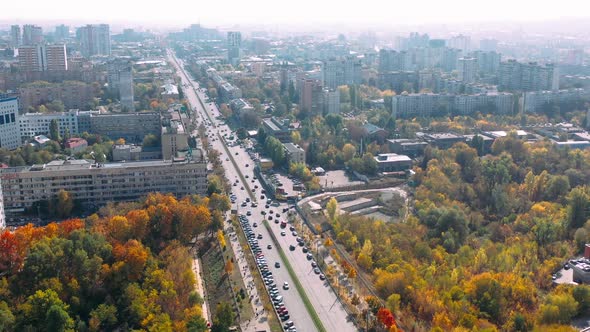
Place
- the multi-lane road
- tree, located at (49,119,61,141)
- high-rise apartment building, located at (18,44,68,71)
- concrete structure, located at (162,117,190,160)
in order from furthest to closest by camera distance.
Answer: high-rise apartment building, located at (18,44,68,71) → tree, located at (49,119,61,141) → concrete structure, located at (162,117,190,160) → the multi-lane road

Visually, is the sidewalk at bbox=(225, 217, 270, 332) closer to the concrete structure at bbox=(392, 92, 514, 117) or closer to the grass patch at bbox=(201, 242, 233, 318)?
the grass patch at bbox=(201, 242, 233, 318)

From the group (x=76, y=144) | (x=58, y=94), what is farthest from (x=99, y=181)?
(x=58, y=94)

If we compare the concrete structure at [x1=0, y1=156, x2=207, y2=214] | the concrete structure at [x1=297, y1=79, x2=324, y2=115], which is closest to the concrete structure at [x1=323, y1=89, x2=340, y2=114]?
the concrete structure at [x1=297, y1=79, x2=324, y2=115]

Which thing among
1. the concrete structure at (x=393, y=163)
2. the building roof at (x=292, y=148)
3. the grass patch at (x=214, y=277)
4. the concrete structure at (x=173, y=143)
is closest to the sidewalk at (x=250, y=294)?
the grass patch at (x=214, y=277)

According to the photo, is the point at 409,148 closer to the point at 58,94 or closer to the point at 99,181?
the point at 99,181

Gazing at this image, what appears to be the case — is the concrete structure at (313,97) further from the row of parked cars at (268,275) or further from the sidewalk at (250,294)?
the sidewalk at (250,294)
